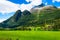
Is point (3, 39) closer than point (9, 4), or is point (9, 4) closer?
point (3, 39)

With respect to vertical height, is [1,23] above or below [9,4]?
below

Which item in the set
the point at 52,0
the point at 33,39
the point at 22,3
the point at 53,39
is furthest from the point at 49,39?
the point at 52,0

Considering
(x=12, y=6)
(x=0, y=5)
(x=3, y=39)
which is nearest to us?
(x=3, y=39)

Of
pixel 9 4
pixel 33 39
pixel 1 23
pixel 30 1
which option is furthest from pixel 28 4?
pixel 33 39

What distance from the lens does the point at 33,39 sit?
35.6 ft

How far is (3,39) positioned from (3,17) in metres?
10.0

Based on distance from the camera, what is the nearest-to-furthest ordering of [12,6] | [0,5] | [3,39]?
[3,39], [0,5], [12,6]

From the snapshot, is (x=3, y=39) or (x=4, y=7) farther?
(x=4, y=7)

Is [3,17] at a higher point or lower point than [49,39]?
higher

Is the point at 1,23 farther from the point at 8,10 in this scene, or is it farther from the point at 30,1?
the point at 30,1

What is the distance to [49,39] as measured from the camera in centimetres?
1082

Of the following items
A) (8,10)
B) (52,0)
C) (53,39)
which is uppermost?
(52,0)

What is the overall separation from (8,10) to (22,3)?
1.91 m

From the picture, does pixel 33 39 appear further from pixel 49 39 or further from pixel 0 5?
pixel 0 5
